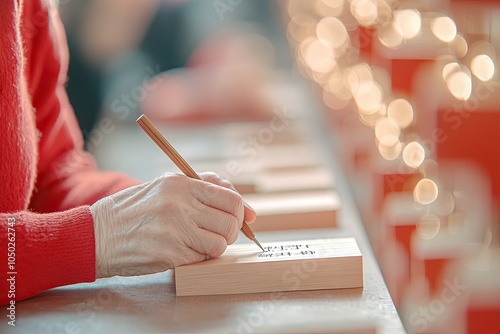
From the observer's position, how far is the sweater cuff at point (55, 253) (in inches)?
32.1

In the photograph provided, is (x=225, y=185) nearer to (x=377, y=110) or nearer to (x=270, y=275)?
(x=270, y=275)

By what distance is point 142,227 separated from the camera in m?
0.83

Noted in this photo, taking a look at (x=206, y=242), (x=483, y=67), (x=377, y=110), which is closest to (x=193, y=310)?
(x=206, y=242)

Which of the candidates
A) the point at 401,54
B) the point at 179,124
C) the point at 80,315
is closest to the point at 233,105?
the point at 179,124

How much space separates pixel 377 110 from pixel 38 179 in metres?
0.92

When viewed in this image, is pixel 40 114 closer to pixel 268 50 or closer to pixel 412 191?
pixel 412 191

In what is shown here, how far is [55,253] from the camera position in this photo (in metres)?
0.82

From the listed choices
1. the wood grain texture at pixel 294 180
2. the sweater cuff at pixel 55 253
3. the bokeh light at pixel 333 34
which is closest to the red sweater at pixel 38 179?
the sweater cuff at pixel 55 253

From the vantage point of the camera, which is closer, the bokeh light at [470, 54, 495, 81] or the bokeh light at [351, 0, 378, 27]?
the bokeh light at [470, 54, 495, 81]

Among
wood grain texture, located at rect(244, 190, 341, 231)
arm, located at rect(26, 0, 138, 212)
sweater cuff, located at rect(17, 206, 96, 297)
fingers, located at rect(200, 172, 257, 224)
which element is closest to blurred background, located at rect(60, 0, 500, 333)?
wood grain texture, located at rect(244, 190, 341, 231)

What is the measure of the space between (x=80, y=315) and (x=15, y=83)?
12.2 inches

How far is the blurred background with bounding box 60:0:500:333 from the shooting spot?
145 centimetres

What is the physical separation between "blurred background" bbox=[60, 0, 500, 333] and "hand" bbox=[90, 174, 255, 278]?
22.5 inches

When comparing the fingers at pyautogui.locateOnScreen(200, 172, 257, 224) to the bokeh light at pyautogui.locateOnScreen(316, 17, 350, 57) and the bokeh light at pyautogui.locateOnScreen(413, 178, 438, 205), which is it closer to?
the bokeh light at pyautogui.locateOnScreen(413, 178, 438, 205)
